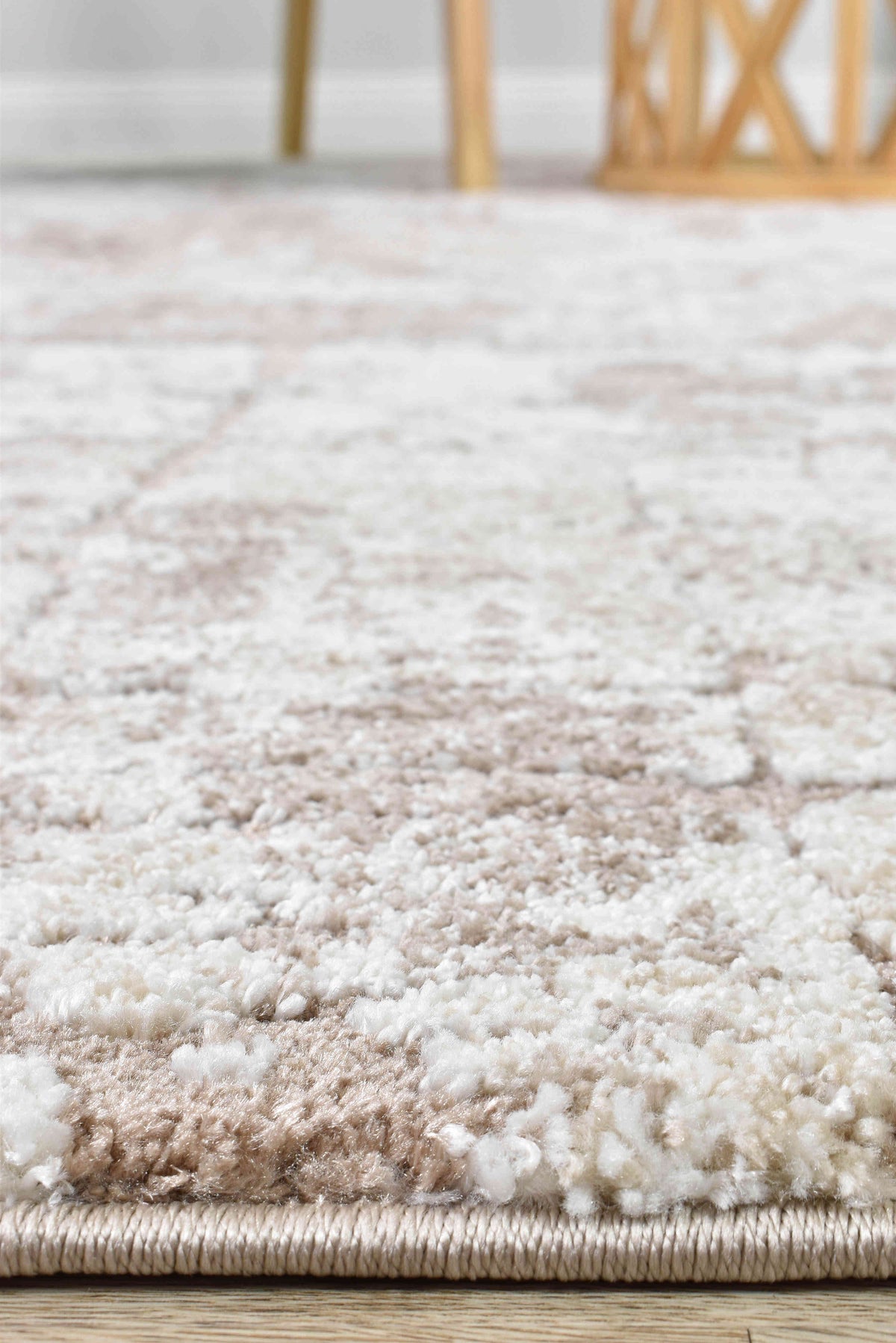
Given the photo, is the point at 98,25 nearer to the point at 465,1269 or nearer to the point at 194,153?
the point at 194,153

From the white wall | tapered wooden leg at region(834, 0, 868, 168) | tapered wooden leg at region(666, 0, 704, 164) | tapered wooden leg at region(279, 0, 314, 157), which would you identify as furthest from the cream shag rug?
the white wall

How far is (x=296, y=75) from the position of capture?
231 cm

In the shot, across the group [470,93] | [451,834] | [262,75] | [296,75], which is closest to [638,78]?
[470,93]

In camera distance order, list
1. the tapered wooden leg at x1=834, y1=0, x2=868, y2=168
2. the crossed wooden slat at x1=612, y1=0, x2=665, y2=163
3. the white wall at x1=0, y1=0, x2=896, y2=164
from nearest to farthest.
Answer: the tapered wooden leg at x1=834, y1=0, x2=868, y2=168 < the crossed wooden slat at x1=612, y1=0, x2=665, y2=163 < the white wall at x1=0, y1=0, x2=896, y2=164

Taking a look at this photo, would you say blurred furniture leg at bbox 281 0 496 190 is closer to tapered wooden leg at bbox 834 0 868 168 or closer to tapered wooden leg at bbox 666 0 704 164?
tapered wooden leg at bbox 666 0 704 164

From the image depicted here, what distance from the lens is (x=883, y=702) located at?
0.37 m

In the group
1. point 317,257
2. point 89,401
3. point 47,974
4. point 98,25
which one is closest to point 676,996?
point 47,974

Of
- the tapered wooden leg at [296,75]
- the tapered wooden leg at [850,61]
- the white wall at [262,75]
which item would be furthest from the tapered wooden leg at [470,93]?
the white wall at [262,75]

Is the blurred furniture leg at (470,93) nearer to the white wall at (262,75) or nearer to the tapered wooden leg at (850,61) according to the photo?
the tapered wooden leg at (850,61)

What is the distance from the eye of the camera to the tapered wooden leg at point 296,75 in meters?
2.20

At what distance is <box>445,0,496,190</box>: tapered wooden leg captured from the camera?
1.64m

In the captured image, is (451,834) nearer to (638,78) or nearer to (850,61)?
(850,61)

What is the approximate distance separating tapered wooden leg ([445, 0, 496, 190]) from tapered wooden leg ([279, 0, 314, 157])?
65 cm

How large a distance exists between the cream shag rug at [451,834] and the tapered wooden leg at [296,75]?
5.88 feet
